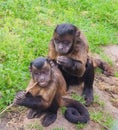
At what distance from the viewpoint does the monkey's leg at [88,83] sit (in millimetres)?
5836

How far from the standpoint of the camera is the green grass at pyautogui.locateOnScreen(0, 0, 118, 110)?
5.85 meters

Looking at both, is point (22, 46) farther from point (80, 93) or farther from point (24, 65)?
point (80, 93)

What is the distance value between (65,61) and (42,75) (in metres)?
0.60

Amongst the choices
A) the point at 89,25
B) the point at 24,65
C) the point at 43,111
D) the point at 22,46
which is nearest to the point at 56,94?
the point at 43,111

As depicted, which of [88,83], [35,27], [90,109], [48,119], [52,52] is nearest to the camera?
[48,119]

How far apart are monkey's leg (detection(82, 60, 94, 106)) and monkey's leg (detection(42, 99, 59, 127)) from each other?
728 millimetres

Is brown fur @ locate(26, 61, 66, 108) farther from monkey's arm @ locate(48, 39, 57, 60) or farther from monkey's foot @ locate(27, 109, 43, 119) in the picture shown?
monkey's arm @ locate(48, 39, 57, 60)

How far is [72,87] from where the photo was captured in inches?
241

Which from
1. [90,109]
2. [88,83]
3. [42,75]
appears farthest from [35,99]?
[88,83]

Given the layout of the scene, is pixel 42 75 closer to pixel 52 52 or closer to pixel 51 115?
pixel 51 115

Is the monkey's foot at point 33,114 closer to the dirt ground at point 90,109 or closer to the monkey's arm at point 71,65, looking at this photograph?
the dirt ground at point 90,109

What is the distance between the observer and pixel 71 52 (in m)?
5.55

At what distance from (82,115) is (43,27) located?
2528 millimetres

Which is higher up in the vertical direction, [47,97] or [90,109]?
[47,97]
